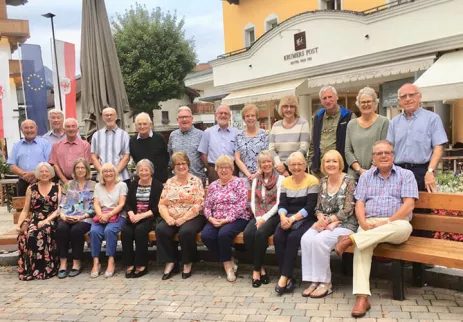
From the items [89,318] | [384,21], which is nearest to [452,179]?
[89,318]

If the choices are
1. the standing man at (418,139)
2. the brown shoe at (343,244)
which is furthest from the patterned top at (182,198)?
the standing man at (418,139)

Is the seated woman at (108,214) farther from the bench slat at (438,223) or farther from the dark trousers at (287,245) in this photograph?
the bench slat at (438,223)

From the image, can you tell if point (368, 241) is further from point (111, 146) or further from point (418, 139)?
point (111, 146)

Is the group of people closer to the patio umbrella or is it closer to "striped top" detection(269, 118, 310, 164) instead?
"striped top" detection(269, 118, 310, 164)

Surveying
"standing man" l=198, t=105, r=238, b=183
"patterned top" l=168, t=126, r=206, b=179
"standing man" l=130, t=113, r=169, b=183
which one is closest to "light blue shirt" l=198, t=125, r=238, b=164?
"standing man" l=198, t=105, r=238, b=183

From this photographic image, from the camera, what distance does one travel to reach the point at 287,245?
4547 millimetres

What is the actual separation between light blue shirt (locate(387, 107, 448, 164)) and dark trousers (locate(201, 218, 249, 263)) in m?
1.86

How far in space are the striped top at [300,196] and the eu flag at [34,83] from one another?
10.9 m

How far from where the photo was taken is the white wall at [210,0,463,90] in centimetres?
1109

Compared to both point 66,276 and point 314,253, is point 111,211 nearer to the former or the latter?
point 66,276

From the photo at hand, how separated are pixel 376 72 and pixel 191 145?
328 inches

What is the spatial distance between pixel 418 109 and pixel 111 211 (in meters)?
3.69

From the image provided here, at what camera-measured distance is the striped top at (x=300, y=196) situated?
15.4ft

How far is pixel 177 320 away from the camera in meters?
3.97
